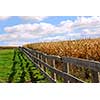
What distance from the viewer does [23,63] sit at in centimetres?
795

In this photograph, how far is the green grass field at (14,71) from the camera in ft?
22.0

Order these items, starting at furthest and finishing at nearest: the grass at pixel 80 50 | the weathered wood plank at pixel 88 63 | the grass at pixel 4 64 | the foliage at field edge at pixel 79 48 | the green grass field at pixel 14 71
A: 1. the foliage at field edge at pixel 79 48
2. the green grass field at pixel 14 71
3. the grass at pixel 4 64
4. the grass at pixel 80 50
5. the weathered wood plank at pixel 88 63

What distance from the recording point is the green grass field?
6.71 meters

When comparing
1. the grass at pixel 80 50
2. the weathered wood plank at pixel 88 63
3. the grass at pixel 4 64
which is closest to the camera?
the weathered wood plank at pixel 88 63

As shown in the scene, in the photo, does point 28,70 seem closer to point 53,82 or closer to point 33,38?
point 33,38

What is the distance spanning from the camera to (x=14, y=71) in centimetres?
712

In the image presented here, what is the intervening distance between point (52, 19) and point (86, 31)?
2.38 feet

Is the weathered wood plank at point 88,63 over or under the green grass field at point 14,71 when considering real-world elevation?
over

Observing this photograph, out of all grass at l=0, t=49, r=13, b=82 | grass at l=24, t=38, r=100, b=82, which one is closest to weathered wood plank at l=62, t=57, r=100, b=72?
grass at l=24, t=38, r=100, b=82

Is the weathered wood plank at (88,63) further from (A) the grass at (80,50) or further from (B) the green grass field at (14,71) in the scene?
(B) the green grass field at (14,71)

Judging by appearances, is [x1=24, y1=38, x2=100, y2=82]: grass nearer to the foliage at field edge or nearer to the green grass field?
the foliage at field edge

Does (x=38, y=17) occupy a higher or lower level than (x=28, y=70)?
higher

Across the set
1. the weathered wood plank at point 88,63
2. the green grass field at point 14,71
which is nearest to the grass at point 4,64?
the green grass field at point 14,71
